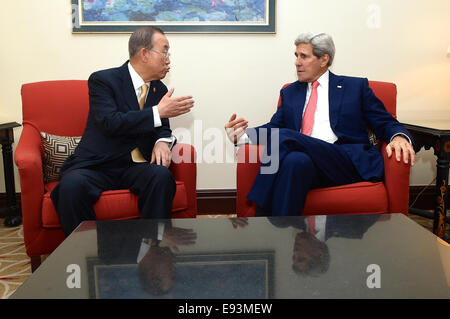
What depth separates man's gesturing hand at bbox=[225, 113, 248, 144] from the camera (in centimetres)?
258

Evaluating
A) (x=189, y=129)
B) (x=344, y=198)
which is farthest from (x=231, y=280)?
(x=189, y=129)

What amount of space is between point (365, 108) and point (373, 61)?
2.72 feet

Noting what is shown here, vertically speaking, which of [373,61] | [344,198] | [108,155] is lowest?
[344,198]

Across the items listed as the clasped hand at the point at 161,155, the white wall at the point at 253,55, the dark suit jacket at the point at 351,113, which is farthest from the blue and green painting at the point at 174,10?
the clasped hand at the point at 161,155

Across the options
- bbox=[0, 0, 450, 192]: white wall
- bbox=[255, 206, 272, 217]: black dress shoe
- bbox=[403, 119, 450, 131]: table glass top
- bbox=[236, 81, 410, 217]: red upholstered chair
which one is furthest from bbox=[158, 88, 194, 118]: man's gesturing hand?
bbox=[403, 119, 450, 131]: table glass top

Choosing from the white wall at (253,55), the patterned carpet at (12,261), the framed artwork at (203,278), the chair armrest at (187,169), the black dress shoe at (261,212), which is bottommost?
the patterned carpet at (12,261)

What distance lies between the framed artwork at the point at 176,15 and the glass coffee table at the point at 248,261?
190 cm

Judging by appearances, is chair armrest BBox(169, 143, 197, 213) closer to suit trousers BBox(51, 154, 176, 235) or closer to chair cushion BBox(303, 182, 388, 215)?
suit trousers BBox(51, 154, 176, 235)

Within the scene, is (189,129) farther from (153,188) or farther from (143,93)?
(153,188)

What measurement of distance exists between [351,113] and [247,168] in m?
0.78

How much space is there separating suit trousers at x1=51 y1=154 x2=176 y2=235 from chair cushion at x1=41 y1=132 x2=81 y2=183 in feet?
0.78

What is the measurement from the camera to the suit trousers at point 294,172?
2.38 meters

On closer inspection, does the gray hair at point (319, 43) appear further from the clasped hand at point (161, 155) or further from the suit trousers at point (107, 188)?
the suit trousers at point (107, 188)

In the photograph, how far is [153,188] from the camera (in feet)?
7.57
